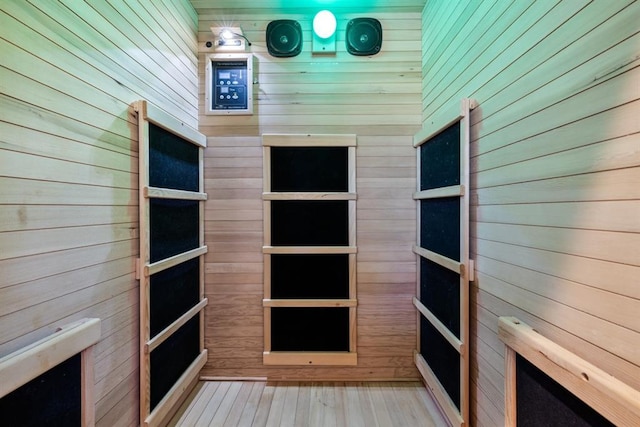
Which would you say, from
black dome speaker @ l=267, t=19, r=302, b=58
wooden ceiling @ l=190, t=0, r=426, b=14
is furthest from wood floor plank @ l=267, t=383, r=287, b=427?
wooden ceiling @ l=190, t=0, r=426, b=14

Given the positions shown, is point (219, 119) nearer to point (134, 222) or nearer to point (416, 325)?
point (134, 222)

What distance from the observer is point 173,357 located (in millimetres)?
1716

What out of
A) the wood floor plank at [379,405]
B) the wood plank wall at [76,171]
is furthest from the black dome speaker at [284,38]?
the wood floor plank at [379,405]

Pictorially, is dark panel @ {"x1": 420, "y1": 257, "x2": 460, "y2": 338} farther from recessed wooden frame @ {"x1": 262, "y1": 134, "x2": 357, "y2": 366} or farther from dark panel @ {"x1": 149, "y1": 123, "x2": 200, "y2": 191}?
dark panel @ {"x1": 149, "y1": 123, "x2": 200, "y2": 191}

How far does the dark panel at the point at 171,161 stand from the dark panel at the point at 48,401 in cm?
86

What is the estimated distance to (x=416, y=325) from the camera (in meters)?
2.09

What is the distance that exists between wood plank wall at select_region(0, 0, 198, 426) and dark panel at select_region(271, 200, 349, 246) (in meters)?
0.92

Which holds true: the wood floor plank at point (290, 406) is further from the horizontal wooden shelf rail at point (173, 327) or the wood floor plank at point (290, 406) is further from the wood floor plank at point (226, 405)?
the horizontal wooden shelf rail at point (173, 327)

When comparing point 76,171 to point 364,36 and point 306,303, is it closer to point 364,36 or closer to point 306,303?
point 306,303

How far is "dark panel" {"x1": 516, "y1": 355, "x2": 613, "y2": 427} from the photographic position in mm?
783

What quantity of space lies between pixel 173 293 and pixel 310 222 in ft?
3.17

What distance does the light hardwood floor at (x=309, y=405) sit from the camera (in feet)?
5.68

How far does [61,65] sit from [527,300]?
72.3 inches

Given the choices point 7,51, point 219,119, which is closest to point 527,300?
point 7,51
